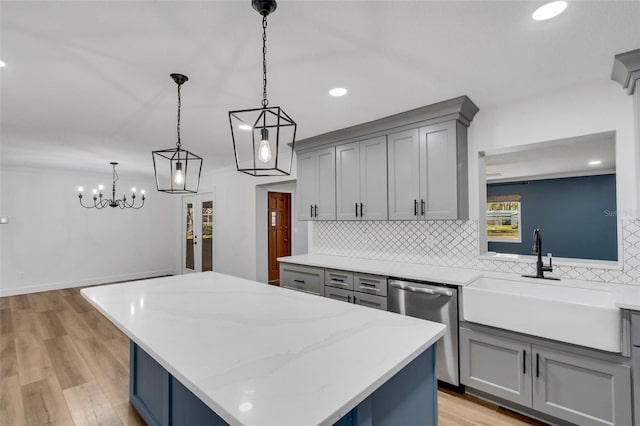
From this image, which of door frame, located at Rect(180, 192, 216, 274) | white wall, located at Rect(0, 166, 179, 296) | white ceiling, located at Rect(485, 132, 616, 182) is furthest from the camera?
door frame, located at Rect(180, 192, 216, 274)

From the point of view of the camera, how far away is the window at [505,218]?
6.81 m

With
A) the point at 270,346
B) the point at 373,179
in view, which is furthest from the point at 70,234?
the point at 270,346

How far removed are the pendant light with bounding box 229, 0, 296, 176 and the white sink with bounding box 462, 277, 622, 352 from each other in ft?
5.72

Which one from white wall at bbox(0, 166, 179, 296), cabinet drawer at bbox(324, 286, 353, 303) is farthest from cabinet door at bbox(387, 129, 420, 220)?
white wall at bbox(0, 166, 179, 296)

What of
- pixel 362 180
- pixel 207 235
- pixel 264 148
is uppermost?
pixel 362 180

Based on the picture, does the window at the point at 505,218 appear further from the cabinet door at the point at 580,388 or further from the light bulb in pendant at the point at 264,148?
the light bulb in pendant at the point at 264,148

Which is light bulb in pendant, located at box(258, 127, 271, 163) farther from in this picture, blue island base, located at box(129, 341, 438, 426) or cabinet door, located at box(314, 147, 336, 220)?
cabinet door, located at box(314, 147, 336, 220)

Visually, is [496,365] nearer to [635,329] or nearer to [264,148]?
[635,329]

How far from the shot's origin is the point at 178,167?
205 centimetres

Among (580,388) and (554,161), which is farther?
(554,161)

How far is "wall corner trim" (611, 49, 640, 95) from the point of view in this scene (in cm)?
190

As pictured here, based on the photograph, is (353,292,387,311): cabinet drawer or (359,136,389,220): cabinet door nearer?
(353,292,387,311): cabinet drawer

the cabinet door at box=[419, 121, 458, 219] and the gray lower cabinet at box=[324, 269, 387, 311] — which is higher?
the cabinet door at box=[419, 121, 458, 219]

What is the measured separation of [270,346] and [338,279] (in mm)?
2067
